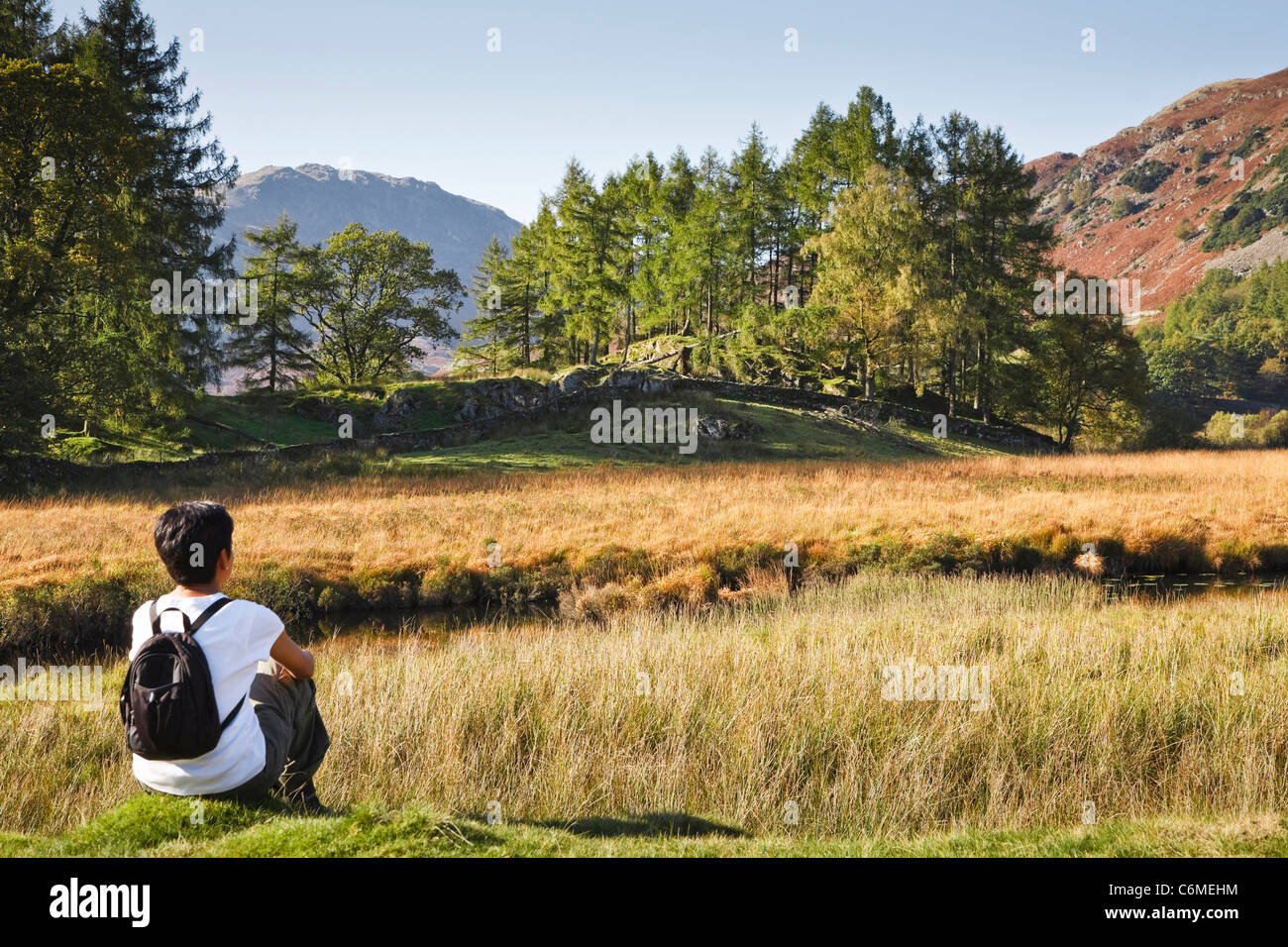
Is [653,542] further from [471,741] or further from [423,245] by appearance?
[423,245]

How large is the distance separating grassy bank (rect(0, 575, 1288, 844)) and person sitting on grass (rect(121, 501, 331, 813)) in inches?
62.7

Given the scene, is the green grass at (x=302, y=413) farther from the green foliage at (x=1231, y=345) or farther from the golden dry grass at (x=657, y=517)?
the green foliage at (x=1231, y=345)

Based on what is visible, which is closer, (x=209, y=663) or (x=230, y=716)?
(x=209, y=663)

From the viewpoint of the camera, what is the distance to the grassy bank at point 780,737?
643cm

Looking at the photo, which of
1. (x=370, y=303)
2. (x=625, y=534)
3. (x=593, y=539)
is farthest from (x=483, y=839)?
(x=370, y=303)

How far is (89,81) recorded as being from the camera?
82.2ft

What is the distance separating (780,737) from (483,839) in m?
3.61

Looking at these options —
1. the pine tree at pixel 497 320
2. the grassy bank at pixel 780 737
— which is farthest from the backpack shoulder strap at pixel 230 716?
the pine tree at pixel 497 320

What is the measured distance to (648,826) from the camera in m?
5.73

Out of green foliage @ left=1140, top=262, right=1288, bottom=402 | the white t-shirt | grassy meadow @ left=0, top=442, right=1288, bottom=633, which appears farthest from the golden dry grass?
green foliage @ left=1140, top=262, right=1288, bottom=402

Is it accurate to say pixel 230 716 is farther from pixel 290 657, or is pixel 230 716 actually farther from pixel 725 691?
pixel 725 691

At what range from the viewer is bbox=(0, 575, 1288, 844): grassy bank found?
6.43m

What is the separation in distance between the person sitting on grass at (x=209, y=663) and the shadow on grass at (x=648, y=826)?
80.9 inches

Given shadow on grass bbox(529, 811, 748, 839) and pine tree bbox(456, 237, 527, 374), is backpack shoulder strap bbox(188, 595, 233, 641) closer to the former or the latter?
shadow on grass bbox(529, 811, 748, 839)
